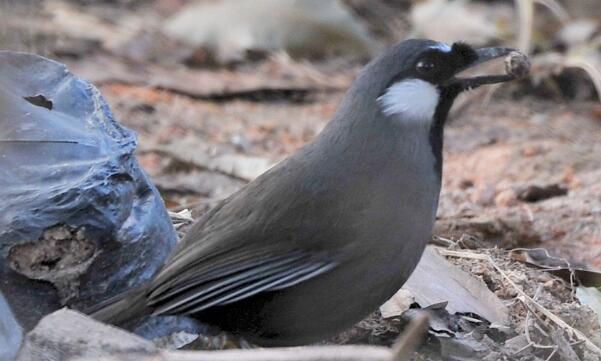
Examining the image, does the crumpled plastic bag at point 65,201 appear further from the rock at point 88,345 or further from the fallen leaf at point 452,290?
the fallen leaf at point 452,290

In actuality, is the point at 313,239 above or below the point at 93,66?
above

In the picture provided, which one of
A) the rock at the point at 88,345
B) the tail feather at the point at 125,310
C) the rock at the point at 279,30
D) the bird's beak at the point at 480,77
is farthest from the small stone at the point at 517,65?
the rock at the point at 279,30

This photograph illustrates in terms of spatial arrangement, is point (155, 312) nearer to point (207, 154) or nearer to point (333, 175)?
point (333, 175)

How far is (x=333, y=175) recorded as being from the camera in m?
4.01

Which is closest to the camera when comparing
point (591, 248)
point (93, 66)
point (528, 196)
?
point (591, 248)

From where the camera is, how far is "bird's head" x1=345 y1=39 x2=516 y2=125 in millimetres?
4094

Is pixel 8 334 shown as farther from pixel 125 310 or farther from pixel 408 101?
pixel 408 101

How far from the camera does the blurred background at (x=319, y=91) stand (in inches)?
242

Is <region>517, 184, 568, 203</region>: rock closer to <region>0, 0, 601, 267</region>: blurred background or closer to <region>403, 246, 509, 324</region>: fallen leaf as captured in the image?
<region>0, 0, 601, 267</region>: blurred background

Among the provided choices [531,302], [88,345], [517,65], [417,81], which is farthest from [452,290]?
[88,345]

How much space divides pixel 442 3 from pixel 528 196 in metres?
3.43

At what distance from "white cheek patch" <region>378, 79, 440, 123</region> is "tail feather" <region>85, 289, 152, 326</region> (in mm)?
879

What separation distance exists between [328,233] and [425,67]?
1.93 ft

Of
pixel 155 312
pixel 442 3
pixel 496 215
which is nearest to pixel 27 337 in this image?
pixel 155 312
